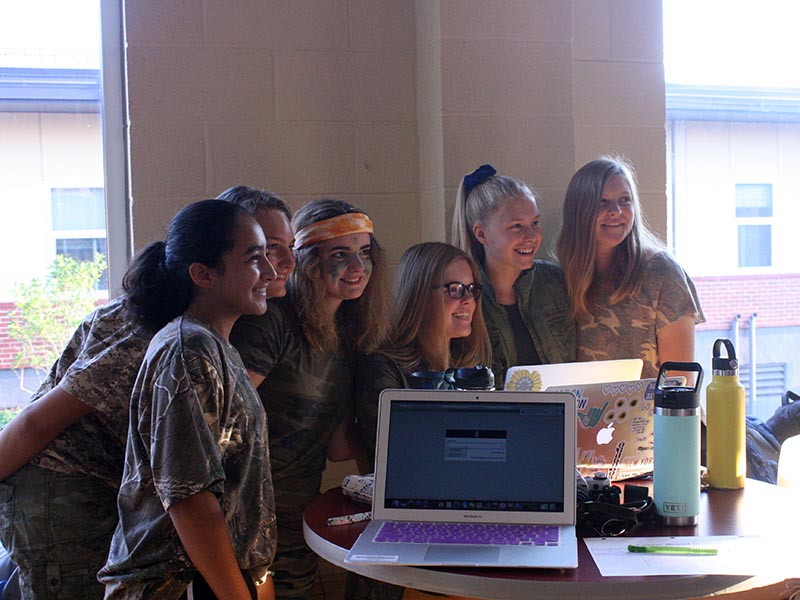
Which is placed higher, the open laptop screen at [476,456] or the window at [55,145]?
the window at [55,145]

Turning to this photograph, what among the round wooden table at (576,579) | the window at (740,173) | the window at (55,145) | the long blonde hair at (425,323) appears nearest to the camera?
the round wooden table at (576,579)

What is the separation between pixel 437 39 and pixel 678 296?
120 centimetres

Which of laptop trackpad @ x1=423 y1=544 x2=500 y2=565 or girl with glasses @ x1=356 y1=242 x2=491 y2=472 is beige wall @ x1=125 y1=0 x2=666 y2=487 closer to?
girl with glasses @ x1=356 y1=242 x2=491 y2=472

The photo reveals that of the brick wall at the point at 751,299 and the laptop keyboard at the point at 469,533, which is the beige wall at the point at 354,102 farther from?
the laptop keyboard at the point at 469,533

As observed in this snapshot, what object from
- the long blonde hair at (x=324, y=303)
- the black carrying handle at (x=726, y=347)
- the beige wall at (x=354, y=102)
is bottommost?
the black carrying handle at (x=726, y=347)

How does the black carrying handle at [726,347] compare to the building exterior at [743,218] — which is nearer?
the black carrying handle at [726,347]

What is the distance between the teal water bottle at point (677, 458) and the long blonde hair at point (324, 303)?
932mm

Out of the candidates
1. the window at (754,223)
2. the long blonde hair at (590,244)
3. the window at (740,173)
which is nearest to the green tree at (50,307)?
the long blonde hair at (590,244)

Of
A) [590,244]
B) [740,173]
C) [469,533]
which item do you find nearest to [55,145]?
[590,244]

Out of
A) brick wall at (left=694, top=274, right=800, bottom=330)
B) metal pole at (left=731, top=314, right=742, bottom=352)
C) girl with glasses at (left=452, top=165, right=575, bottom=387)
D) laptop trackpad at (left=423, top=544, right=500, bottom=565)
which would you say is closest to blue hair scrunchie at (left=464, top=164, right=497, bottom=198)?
girl with glasses at (left=452, top=165, right=575, bottom=387)

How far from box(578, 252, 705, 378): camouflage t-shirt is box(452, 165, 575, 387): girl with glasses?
9cm

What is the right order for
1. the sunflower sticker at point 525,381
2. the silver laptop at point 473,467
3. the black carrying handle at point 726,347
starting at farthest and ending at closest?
the sunflower sticker at point 525,381 < the black carrying handle at point 726,347 < the silver laptop at point 473,467

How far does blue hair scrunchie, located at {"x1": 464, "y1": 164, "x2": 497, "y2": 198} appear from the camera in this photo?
2822mm

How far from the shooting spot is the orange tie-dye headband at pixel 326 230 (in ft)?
7.78
